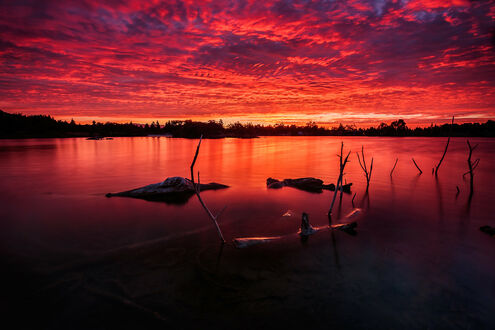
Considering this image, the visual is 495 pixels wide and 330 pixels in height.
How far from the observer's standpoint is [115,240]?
6.22 metres

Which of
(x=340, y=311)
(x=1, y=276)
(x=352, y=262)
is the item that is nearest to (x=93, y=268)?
(x=1, y=276)

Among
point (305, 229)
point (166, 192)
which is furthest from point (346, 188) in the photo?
point (166, 192)

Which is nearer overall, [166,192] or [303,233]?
[303,233]

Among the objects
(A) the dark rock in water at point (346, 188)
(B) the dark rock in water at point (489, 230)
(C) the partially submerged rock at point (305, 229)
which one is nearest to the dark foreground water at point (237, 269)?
(B) the dark rock in water at point (489, 230)

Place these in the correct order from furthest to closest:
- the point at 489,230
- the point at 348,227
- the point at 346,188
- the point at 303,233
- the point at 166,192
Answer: the point at 346,188, the point at 166,192, the point at 348,227, the point at 489,230, the point at 303,233

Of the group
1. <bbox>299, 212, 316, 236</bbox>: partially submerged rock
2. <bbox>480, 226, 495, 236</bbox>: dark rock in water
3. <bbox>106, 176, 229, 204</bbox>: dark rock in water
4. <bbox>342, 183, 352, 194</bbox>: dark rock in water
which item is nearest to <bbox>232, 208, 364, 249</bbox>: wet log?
<bbox>299, 212, 316, 236</bbox>: partially submerged rock

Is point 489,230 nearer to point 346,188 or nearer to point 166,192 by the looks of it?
point 346,188

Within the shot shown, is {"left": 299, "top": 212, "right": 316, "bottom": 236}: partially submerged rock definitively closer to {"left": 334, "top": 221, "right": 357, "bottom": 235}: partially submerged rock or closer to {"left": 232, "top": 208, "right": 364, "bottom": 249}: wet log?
{"left": 232, "top": 208, "right": 364, "bottom": 249}: wet log

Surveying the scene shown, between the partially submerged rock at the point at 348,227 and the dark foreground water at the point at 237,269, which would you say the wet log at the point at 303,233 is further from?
the dark foreground water at the point at 237,269

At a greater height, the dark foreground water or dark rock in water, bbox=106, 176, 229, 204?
dark rock in water, bbox=106, 176, 229, 204

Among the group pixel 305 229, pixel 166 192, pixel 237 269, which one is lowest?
pixel 237 269

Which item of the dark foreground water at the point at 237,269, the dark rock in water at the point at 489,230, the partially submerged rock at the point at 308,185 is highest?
the partially submerged rock at the point at 308,185

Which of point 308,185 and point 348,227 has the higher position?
point 308,185

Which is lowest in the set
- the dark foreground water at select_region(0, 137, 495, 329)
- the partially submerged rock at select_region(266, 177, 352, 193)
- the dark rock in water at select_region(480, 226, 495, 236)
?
the dark foreground water at select_region(0, 137, 495, 329)
